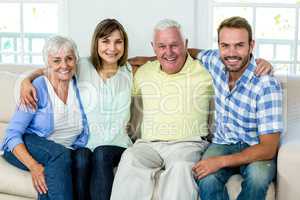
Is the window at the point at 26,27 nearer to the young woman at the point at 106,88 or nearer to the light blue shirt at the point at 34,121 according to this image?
the young woman at the point at 106,88

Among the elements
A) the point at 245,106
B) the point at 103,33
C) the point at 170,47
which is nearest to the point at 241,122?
the point at 245,106

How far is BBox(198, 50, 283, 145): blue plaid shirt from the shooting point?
2.48 m

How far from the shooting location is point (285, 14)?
12.0 feet

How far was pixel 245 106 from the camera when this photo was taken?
2.58 metres

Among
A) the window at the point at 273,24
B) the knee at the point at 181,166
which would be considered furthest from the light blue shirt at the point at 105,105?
the window at the point at 273,24

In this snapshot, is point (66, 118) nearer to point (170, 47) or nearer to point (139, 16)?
point (170, 47)

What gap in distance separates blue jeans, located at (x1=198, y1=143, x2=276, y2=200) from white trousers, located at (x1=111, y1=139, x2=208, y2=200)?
0.25 ft

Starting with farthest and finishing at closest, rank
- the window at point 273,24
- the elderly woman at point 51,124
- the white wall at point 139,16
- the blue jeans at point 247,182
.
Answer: the window at point 273,24, the white wall at point 139,16, the elderly woman at point 51,124, the blue jeans at point 247,182

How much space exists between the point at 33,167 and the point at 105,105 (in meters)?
0.53

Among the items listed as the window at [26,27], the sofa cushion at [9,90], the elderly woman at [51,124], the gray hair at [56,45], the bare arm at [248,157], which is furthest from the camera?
the window at [26,27]

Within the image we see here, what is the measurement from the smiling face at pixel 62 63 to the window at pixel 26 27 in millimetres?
1271

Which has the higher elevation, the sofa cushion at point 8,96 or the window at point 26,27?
the window at point 26,27

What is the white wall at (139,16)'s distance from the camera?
3.55m

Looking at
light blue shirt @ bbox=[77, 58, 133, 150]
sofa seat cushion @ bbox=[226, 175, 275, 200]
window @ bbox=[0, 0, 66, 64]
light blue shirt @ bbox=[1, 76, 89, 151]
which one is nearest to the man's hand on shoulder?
sofa seat cushion @ bbox=[226, 175, 275, 200]
